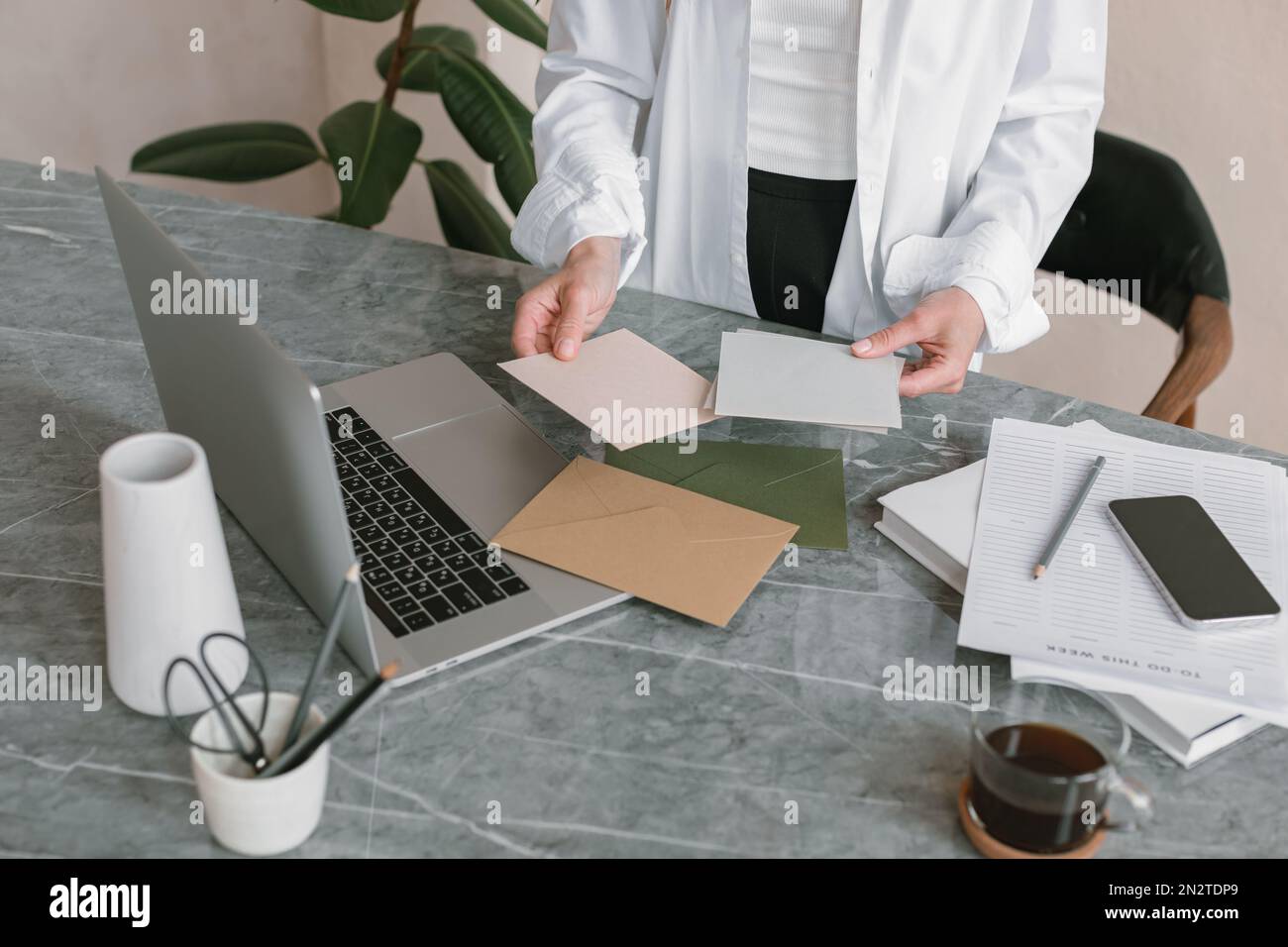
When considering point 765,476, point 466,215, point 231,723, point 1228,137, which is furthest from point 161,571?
point 1228,137

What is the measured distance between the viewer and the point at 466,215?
2.38 m

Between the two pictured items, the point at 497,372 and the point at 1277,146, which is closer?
the point at 497,372

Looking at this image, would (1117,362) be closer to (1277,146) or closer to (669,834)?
(1277,146)

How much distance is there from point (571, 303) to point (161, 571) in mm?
563

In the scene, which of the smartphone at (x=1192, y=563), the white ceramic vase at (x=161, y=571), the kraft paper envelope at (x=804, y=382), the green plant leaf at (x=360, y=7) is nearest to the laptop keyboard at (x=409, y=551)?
the white ceramic vase at (x=161, y=571)

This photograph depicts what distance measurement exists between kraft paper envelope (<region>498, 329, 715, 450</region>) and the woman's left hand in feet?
0.62

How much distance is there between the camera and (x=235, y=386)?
0.92 m

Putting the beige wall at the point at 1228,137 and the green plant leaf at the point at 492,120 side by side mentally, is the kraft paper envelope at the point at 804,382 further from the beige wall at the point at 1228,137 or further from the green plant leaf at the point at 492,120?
the beige wall at the point at 1228,137

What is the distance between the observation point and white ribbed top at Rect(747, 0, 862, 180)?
1.37 meters

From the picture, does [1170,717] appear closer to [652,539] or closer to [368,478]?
[652,539]

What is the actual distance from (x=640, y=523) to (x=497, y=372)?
1.09 feet

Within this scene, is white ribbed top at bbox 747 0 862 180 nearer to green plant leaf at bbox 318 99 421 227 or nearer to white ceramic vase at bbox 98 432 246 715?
white ceramic vase at bbox 98 432 246 715

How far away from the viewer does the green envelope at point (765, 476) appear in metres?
1.11

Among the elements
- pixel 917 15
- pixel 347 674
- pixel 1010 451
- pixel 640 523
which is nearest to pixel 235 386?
pixel 347 674
